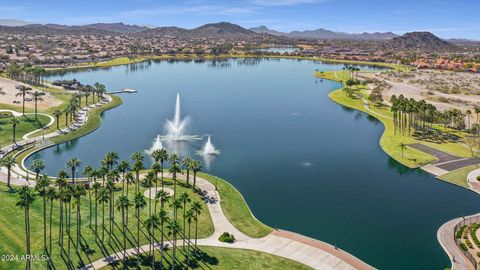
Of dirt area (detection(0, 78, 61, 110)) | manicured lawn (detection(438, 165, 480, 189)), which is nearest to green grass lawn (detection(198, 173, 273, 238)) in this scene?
manicured lawn (detection(438, 165, 480, 189))

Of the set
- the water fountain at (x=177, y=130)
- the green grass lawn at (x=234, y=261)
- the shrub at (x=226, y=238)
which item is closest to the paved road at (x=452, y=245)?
the green grass lawn at (x=234, y=261)

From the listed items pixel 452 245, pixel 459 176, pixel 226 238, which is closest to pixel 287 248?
pixel 226 238

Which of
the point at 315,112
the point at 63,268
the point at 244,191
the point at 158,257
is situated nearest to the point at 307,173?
the point at 244,191

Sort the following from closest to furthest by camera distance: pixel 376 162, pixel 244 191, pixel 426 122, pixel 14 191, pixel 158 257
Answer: pixel 158 257 < pixel 14 191 < pixel 244 191 < pixel 376 162 < pixel 426 122

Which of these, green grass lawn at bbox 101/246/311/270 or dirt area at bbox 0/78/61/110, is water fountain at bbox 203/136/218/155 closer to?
green grass lawn at bbox 101/246/311/270

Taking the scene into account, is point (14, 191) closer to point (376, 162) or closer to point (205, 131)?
point (205, 131)

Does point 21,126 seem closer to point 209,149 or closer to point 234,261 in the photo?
point 209,149

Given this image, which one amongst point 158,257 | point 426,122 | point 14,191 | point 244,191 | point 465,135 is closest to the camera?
point 158,257
